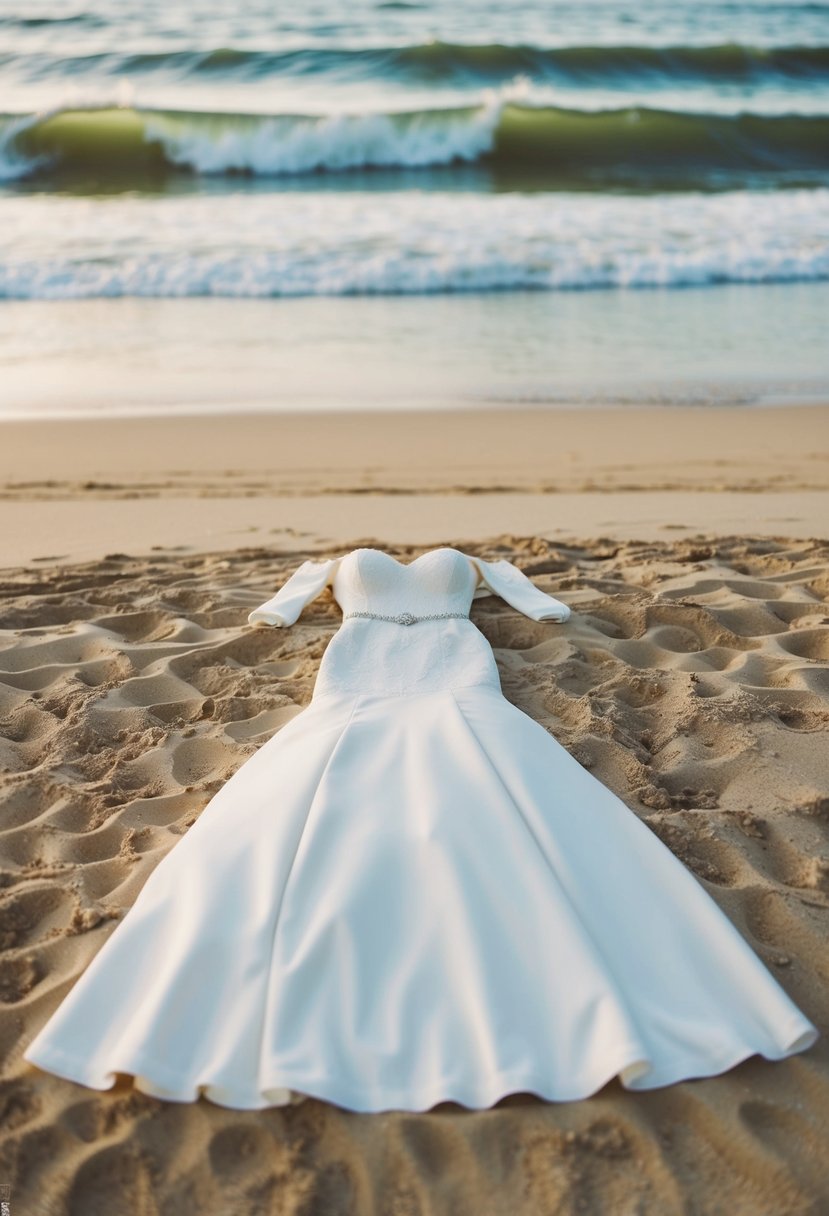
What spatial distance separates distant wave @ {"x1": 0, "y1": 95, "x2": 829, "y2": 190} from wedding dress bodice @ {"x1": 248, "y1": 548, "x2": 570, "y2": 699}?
1677 cm

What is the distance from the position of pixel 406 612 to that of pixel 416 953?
6.60 ft

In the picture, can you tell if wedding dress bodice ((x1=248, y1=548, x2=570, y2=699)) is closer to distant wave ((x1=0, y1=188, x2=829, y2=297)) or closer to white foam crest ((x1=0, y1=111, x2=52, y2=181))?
distant wave ((x1=0, y1=188, x2=829, y2=297))

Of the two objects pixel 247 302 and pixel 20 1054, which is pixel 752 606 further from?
pixel 247 302

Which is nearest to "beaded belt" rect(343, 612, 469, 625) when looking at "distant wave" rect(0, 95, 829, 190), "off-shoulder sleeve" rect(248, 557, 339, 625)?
"off-shoulder sleeve" rect(248, 557, 339, 625)

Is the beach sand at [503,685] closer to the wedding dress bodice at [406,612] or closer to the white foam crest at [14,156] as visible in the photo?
the wedding dress bodice at [406,612]

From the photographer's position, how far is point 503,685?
4242 millimetres

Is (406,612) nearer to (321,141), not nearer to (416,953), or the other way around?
(416,953)

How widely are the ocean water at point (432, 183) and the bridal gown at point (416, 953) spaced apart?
6.24m

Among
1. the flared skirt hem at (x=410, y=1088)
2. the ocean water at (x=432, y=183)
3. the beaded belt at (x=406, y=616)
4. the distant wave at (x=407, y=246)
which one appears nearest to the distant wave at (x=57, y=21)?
the ocean water at (x=432, y=183)

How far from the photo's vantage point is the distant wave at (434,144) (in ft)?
67.5

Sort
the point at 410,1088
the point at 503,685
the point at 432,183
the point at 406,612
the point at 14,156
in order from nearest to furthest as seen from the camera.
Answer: the point at 410,1088
the point at 503,685
the point at 406,612
the point at 432,183
the point at 14,156

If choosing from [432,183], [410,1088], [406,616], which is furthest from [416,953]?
[432,183]

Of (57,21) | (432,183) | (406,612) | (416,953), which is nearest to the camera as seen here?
(416,953)

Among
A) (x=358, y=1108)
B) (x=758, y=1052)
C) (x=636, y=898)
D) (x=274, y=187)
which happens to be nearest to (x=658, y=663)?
(x=636, y=898)
